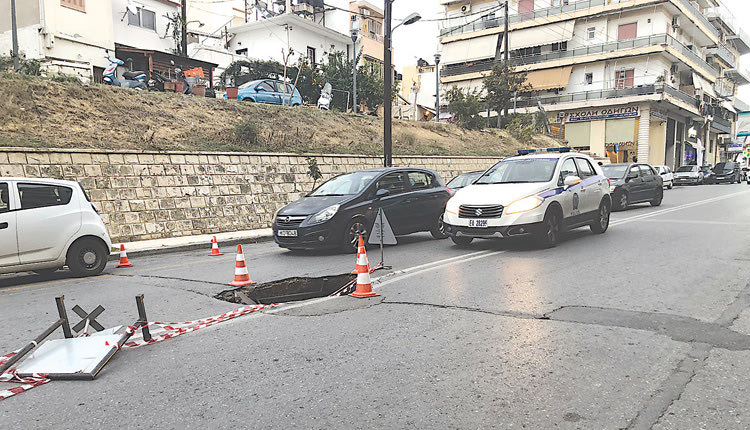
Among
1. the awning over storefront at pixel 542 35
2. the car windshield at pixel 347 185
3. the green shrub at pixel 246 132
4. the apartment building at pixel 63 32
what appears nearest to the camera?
the car windshield at pixel 347 185

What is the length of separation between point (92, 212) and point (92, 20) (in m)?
24.4

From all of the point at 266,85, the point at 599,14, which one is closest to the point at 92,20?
the point at 266,85

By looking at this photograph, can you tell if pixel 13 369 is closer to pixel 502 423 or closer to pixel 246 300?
pixel 246 300

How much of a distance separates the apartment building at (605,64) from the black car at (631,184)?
1018 inches

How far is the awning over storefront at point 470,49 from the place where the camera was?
50.1 metres

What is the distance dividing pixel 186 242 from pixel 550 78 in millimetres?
41408

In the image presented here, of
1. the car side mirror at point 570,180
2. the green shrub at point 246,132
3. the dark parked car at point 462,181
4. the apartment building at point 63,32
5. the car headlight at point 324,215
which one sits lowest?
the car headlight at point 324,215

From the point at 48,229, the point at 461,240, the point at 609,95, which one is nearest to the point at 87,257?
the point at 48,229

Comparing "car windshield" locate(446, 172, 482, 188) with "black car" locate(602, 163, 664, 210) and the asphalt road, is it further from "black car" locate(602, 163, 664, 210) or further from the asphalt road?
the asphalt road

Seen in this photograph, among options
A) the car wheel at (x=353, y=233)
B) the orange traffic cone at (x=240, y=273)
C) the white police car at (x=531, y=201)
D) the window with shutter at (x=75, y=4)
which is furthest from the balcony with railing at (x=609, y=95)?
the orange traffic cone at (x=240, y=273)

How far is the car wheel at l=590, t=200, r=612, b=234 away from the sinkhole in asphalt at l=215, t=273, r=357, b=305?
20.1 feet

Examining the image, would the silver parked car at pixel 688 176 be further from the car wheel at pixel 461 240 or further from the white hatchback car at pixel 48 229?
the white hatchback car at pixel 48 229

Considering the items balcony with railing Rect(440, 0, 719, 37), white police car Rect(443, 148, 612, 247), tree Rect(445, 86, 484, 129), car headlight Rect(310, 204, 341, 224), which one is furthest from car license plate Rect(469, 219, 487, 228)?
balcony with railing Rect(440, 0, 719, 37)

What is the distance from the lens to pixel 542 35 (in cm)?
4700
